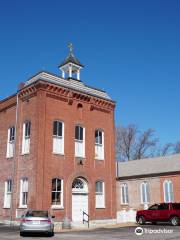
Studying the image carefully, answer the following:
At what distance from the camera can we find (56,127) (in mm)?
27078

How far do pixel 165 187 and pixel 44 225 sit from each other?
2394 cm

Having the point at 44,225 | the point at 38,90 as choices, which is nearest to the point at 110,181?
the point at 38,90

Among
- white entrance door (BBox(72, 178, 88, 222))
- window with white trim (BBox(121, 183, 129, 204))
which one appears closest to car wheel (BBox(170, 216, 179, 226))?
white entrance door (BBox(72, 178, 88, 222))

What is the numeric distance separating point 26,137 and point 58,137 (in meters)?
2.52

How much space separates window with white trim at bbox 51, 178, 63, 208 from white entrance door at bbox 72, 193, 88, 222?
55.7 inches

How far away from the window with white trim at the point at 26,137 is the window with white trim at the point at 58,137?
6.63ft

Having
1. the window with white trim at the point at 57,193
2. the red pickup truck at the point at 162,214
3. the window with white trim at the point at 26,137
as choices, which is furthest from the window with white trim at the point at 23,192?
the red pickup truck at the point at 162,214

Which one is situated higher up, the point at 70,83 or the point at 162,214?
the point at 70,83

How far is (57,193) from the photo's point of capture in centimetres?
2567

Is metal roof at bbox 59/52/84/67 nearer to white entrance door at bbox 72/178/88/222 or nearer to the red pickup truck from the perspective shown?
white entrance door at bbox 72/178/88/222

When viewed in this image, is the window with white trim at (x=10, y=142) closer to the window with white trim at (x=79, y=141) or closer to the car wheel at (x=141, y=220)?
the window with white trim at (x=79, y=141)

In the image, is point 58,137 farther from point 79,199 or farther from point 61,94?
point 79,199

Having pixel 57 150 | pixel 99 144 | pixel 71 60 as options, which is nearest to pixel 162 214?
pixel 99 144

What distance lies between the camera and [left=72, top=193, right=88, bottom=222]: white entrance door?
26562 millimetres
